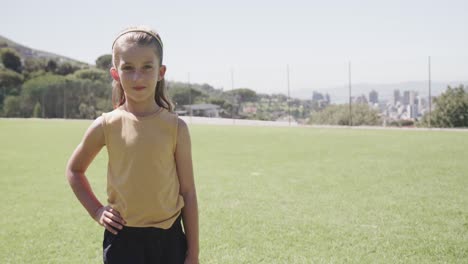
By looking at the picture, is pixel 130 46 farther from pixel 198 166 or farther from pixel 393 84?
pixel 393 84

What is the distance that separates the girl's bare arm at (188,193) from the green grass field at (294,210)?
1752 millimetres

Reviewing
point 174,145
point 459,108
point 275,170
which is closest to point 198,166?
point 275,170

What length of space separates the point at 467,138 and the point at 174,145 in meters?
13.8

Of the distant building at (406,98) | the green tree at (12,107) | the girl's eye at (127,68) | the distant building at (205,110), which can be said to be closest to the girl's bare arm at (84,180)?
the girl's eye at (127,68)

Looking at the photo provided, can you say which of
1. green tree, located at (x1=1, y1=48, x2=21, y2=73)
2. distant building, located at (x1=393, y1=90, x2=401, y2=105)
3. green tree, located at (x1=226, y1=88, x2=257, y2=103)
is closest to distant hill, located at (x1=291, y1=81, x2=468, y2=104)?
distant building, located at (x1=393, y1=90, x2=401, y2=105)

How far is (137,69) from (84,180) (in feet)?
1.79

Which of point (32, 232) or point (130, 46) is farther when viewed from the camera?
point (32, 232)

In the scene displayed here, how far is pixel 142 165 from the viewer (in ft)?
5.67

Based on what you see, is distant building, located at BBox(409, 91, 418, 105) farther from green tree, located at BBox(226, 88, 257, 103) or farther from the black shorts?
the black shorts

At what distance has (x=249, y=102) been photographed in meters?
29.3

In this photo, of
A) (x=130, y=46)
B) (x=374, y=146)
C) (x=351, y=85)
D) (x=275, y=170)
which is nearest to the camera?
(x=130, y=46)

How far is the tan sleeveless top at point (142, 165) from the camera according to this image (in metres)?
1.73

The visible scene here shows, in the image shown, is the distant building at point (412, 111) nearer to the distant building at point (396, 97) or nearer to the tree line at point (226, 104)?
the tree line at point (226, 104)

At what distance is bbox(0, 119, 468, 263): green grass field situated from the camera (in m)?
3.72
